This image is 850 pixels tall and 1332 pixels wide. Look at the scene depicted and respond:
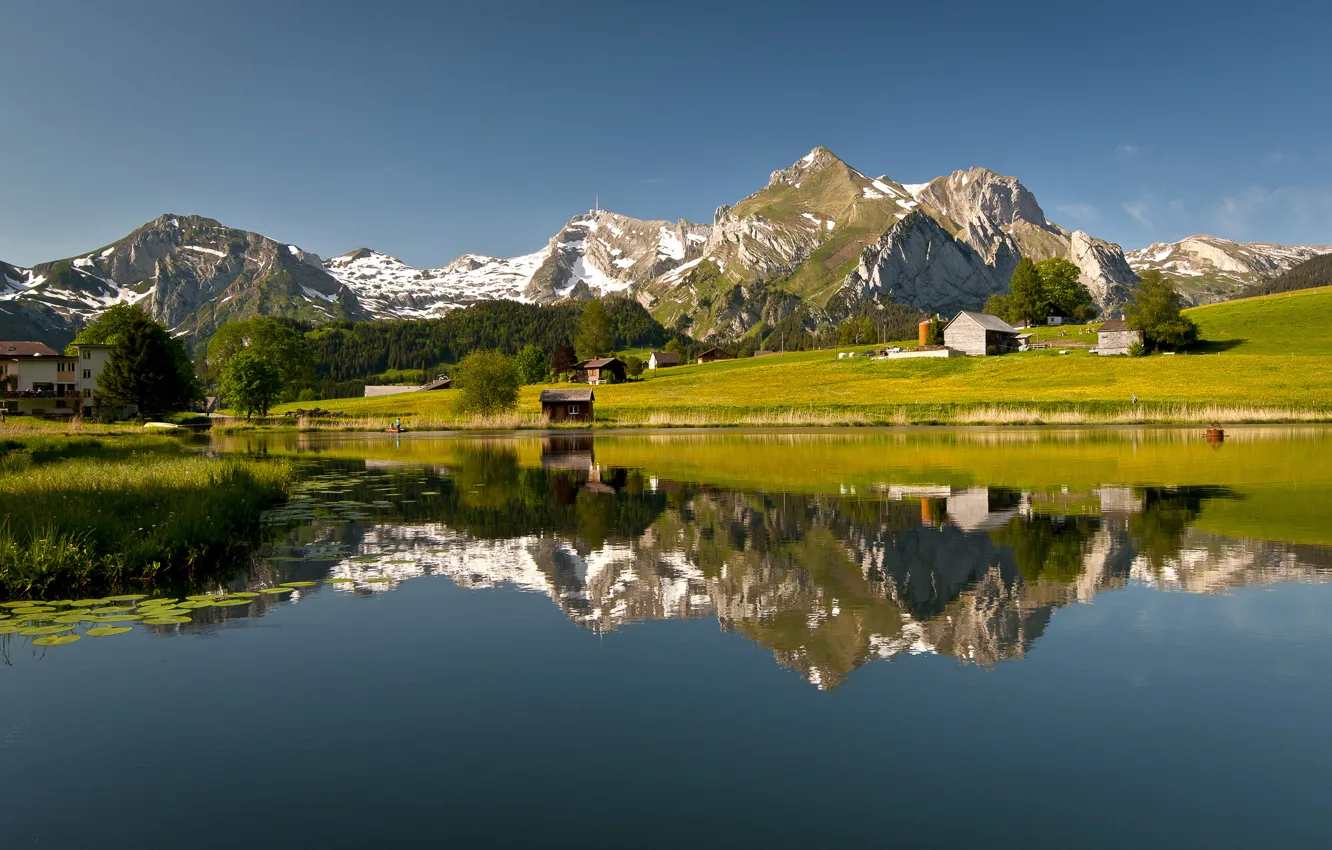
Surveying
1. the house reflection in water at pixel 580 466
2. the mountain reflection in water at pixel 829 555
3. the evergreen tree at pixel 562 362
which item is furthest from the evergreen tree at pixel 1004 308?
the mountain reflection in water at pixel 829 555

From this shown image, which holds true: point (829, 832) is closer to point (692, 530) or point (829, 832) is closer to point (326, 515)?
point (692, 530)

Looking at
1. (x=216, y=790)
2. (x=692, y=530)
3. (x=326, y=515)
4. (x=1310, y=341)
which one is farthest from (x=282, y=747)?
(x=1310, y=341)

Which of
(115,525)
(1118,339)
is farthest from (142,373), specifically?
(1118,339)

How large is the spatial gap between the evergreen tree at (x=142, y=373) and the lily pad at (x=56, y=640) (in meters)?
94.7

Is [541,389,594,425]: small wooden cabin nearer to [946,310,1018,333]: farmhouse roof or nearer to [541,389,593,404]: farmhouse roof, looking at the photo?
[541,389,593,404]: farmhouse roof

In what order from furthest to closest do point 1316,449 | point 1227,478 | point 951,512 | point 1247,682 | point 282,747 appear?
point 1316,449 → point 1227,478 → point 951,512 → point 1247,682 → point 282,747

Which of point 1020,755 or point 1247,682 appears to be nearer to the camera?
point 1020,755

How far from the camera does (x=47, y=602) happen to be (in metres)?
13.6

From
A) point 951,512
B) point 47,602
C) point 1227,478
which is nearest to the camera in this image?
point 47,602

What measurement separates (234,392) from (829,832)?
110 m

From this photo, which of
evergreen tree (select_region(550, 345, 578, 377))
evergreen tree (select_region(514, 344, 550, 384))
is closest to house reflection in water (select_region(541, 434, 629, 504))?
evergreen tree (select_region(550, 345, 578, 377))

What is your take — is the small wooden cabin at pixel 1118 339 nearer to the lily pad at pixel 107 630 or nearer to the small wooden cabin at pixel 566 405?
the small wooden cabin at pixel 566 405

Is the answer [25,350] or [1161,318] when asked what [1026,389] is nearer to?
[1161,318]

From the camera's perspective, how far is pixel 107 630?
1208 centimetres
